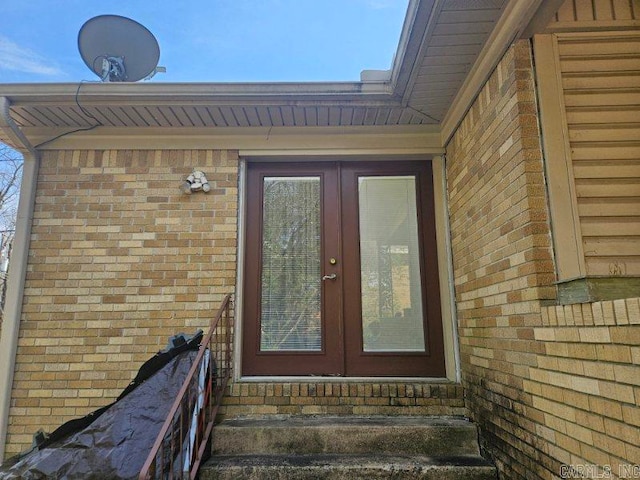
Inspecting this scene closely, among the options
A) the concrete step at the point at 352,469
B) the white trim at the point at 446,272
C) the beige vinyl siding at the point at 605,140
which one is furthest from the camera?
the white trim at the point at 446,272

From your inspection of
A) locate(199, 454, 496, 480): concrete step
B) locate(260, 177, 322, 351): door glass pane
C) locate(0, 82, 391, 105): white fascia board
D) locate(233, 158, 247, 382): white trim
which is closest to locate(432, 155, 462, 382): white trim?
locate(199, 454, 496, 480): concrete step

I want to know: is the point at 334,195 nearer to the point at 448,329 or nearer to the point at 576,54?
the point at 448,329

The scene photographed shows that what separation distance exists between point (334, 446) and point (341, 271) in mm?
1236

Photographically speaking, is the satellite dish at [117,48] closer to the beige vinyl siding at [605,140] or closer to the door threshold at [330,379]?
the door threshold at [330,379]

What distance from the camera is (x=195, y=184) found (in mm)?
3047

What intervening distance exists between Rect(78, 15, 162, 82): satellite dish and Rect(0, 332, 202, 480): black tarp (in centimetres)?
227

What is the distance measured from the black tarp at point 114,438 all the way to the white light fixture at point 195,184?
1245 mm

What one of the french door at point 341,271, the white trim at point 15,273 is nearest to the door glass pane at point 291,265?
the french door at point 341,271

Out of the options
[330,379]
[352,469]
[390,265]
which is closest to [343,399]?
[330,379]

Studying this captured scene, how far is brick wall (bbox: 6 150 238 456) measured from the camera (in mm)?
2838

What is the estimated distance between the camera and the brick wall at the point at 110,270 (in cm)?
284

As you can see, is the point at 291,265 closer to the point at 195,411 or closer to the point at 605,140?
the point at 195,411

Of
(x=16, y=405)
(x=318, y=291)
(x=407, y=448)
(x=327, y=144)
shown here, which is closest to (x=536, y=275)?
(x=407, y=448)

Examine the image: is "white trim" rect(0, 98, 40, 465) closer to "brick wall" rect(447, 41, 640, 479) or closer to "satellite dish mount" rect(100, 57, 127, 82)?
"satellite dish mount" rect(100, 57, 127, 82)
